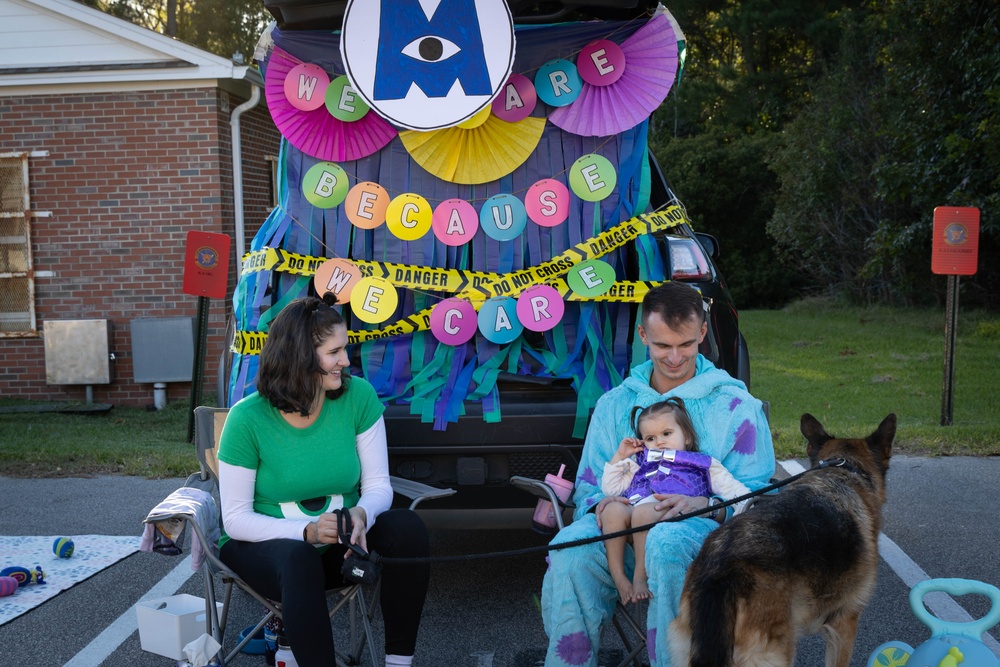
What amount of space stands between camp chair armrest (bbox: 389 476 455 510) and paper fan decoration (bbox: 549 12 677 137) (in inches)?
65.6

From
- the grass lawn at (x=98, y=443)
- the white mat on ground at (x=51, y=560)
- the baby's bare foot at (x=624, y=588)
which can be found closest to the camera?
the baby's bare foot at (x=624, y=588)

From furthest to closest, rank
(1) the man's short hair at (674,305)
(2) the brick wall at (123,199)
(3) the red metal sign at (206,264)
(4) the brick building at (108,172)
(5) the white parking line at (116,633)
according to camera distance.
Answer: (2) the brick wall at (123,199) → (4) the brick building at (108,172) → (3) the red metal sign at (206,264) → (5) the white parking line at (116,633) → (1) the man's short hair at (674,305)

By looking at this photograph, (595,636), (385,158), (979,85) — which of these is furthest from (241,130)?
(979,85)

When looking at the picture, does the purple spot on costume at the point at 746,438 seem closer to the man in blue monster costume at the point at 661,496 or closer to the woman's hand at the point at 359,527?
the man in blue monster costume at the point at 661,496

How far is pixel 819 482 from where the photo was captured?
3037 millimetres

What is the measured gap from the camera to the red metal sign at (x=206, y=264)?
6.93 m

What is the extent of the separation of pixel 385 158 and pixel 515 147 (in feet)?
1.84

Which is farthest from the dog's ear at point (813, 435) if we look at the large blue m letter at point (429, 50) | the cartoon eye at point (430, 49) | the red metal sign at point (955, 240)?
the red metal sign at point (955, 240)

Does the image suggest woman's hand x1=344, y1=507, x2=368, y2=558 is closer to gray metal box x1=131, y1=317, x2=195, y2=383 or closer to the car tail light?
the car tail light

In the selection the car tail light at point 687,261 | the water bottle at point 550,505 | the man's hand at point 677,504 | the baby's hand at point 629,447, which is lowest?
the water bottle at point 550,505

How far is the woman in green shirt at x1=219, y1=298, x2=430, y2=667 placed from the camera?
3.04 m

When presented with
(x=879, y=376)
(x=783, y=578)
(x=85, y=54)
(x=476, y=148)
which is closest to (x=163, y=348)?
(x=85, y=54)

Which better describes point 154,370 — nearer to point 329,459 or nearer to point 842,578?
point 329,459

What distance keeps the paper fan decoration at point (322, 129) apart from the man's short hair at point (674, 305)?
153 centimetres
